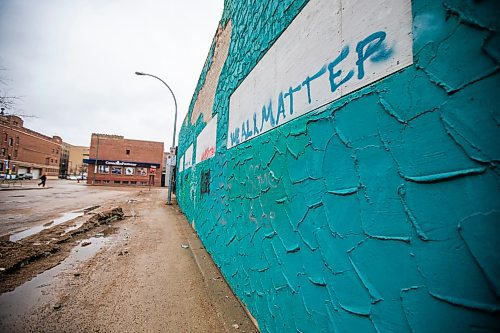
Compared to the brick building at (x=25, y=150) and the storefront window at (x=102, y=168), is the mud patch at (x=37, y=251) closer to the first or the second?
the storefront window at (x=102, y=168)

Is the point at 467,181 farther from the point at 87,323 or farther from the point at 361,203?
the point at 87,323

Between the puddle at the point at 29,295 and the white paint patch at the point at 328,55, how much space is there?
3057 mm

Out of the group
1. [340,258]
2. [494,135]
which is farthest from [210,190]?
[494,135]

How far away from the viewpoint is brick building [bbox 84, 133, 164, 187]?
35.7 m

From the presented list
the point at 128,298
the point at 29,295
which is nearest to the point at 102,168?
the point at 29,295

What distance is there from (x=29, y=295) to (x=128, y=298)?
116cm

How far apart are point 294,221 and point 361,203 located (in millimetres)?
661

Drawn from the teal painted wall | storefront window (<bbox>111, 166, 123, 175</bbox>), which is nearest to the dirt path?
the teal painted wall

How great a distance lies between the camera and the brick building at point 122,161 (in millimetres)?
35719

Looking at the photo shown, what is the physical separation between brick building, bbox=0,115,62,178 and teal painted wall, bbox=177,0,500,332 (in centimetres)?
5662

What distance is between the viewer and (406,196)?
917 mm

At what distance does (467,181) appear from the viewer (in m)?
0.74

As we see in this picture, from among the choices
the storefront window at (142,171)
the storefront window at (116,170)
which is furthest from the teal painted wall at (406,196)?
the storefront window at (116,170)

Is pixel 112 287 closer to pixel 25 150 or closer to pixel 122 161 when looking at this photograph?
pixel 122 161
